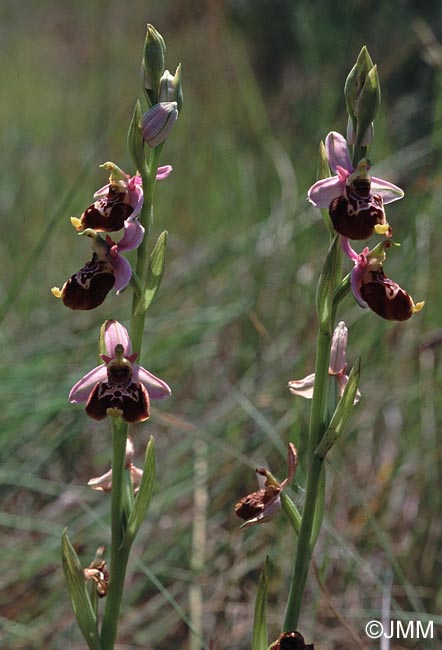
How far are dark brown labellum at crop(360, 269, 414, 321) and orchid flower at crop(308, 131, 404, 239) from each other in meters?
0.08

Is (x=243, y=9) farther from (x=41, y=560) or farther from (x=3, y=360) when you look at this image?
(x=41, y=560)

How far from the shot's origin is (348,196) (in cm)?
120

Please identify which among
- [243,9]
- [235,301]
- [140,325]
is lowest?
[140,325]

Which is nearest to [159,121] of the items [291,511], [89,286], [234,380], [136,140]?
[136,140]

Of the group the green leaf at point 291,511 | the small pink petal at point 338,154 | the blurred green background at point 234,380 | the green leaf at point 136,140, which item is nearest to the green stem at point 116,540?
the blurred green background at point 234,380

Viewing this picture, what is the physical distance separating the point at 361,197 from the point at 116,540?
65 cm

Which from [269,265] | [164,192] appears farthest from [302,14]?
[269,265]

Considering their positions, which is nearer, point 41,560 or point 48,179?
point 41,560

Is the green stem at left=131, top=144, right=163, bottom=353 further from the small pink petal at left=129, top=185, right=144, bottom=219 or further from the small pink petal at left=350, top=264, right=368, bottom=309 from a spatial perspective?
the small pink petal at left=350, top=264, right=368, bottom=309

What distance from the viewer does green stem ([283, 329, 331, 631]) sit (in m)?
1.25

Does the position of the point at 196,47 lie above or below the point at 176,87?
above

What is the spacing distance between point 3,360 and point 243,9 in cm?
453

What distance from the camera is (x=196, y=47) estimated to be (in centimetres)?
493

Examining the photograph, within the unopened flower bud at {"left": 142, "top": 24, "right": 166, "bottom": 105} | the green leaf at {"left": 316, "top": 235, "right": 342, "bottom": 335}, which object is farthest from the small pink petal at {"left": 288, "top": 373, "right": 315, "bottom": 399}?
the unopened flower bud at {"left": 142, "top": 24, "right": 166, "bottom": 105}
